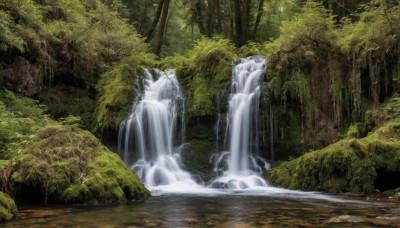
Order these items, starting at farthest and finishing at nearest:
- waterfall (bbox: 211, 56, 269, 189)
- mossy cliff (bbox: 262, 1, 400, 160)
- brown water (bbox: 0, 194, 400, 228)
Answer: mossy cliff (bbox: 262, 1, 400, 160) < waterfall (bbox: 211, 56, 269, 189) < brown water (bbox: 0, 194, 400, 228)

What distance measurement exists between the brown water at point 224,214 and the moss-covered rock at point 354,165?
1.17 m

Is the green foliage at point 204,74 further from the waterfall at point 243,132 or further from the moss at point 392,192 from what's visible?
the moss at point 392,192

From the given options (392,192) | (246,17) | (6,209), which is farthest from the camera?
(246,17)

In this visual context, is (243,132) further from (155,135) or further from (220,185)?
(155,135)

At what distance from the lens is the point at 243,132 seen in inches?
512

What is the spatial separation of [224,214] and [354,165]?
4.17 meters

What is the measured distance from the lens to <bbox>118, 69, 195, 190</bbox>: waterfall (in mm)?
11750

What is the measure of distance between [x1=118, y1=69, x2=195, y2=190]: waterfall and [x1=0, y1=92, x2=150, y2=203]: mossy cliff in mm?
2675

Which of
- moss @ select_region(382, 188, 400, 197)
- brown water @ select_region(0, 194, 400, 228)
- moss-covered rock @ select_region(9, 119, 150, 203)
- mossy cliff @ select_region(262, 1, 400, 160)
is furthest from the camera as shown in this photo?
mossy cliff @ select_region(262, 1, 400, 160)

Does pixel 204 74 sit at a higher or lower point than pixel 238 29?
lower

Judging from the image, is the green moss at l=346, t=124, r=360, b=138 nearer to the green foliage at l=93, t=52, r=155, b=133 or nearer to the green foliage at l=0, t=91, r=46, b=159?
the green foliage at l=93, t=52, r=155, b=133

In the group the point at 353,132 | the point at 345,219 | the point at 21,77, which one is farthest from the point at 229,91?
the point at 345,219

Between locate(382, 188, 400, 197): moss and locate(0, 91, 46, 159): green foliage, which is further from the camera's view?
locate(0, 91, 46, 159): green foliage

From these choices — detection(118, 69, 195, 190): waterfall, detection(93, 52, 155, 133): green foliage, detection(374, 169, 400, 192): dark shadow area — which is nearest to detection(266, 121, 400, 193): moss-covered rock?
detection(374, 169, 400, 192): dark shadow area
